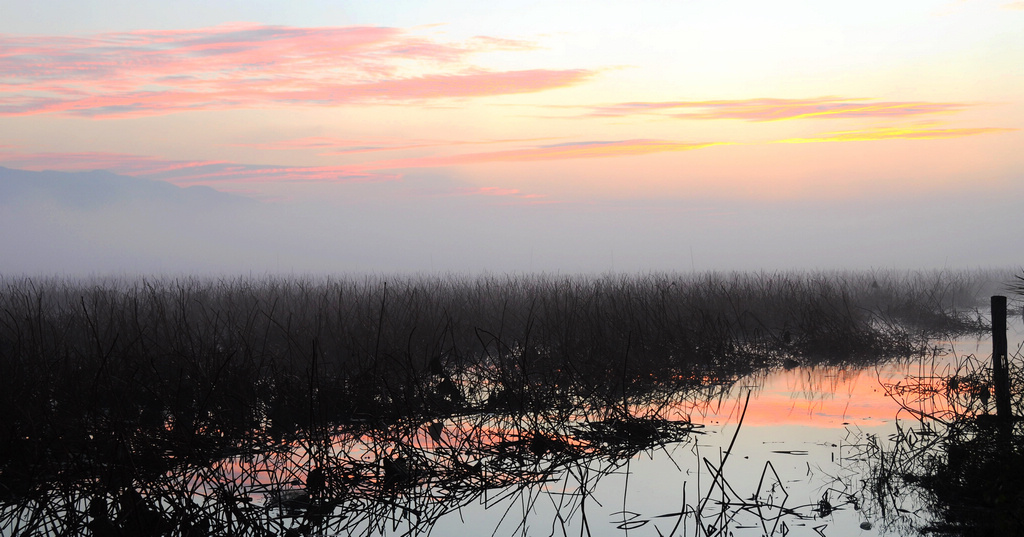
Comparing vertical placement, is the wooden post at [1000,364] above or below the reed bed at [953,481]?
above

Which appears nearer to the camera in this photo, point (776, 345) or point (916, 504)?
point (916, 504)

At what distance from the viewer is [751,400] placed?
7.75 meters

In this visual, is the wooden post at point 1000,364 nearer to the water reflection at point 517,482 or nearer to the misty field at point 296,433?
the water reflection at point 517,482

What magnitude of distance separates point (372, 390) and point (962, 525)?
407cm

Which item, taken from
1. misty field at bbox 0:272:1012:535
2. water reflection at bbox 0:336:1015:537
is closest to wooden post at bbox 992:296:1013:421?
water reflection at bbox 0:336:1015:537

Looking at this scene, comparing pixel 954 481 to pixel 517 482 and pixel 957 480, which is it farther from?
pixel 517 482

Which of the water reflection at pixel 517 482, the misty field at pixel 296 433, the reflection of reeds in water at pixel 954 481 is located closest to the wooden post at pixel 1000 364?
→ the reflection of reeds in water at pixel 954 481

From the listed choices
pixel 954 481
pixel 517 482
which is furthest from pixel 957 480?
pixel 517 482

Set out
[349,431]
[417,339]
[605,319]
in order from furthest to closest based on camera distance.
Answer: [605,319] < [417,339] < [349,431]

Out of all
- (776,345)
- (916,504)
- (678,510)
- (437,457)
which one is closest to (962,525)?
(916,504)

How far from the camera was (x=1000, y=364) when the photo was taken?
545cm

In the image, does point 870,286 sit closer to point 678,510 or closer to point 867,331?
point 867,331

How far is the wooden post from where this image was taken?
517cm

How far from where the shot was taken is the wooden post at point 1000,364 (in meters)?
5.17
